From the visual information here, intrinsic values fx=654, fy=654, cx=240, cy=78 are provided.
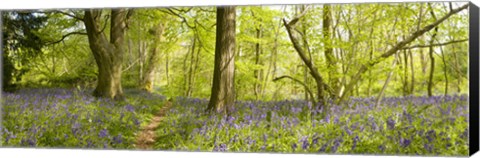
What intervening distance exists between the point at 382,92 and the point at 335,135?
644mm

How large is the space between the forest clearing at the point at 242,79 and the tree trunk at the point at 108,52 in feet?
0.04

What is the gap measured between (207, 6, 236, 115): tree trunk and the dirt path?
53cm

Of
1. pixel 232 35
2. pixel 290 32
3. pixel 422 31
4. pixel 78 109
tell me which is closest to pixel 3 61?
pixel 78 109

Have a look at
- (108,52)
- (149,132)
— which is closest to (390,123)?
(149,132)

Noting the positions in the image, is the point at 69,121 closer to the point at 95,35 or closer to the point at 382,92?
the point at 95,35

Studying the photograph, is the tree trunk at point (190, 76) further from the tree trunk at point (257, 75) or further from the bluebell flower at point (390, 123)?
the bluebell flower at point (390, 123)

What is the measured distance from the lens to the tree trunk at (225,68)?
272 inches

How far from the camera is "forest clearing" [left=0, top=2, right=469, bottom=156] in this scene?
6.14 m

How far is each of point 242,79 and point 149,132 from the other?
3.87 ft

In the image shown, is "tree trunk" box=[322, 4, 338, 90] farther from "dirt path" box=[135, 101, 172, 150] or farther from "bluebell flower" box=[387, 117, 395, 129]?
"dirt path" box=[135, 101, 172, 150]

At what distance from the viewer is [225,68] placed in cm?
694

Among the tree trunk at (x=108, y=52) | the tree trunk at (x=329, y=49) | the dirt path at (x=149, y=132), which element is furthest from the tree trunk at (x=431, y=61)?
the tree trunk at (x=108, y=52)

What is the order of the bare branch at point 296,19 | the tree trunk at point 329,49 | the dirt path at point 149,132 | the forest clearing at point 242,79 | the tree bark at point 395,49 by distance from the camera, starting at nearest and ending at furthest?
the tree bark at point 395,49 → the forest clearing at point 242,79 → the tree trunk at point 329,49 → the bare branch at point 296,19 → the dirt path at point 149,132

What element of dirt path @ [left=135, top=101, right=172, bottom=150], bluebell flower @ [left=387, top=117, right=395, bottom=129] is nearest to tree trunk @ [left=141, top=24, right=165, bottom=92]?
dirt path @ [left=135, top=101, right=172, bottom=150]
